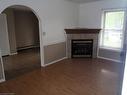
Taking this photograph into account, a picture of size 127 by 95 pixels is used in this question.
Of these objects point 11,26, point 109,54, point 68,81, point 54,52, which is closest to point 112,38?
point 109,54

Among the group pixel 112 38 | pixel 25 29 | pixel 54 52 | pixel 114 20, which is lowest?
pixel 54 52

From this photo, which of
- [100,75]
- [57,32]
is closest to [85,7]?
[57,32]

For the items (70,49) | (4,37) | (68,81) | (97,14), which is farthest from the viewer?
(4,37)

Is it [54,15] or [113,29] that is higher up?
[54,15]

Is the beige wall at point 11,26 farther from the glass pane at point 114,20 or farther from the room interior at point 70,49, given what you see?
the glass pane at point 114,20

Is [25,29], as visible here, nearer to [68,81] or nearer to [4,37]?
[4,37]

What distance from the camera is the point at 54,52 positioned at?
468 cm

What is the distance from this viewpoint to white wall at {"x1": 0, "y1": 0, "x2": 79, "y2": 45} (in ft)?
12.4

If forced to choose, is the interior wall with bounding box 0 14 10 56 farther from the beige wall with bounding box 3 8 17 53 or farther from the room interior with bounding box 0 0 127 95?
the beige wall with bounding box 3 8 17 53

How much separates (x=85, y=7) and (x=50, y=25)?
2127mm

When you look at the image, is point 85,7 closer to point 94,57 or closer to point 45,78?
point 94,57

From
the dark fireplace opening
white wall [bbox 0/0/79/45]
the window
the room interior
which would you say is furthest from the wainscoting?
white wall [bbox 0/0/79/45]

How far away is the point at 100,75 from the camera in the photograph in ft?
11.7

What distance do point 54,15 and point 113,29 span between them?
2473mm
